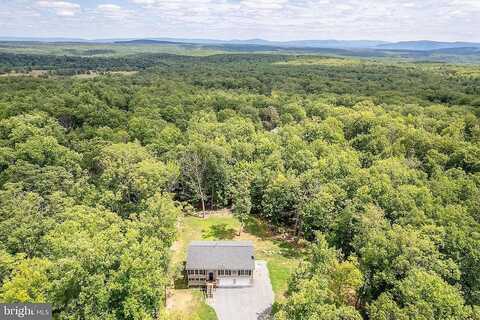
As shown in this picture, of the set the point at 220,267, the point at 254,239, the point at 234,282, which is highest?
the point at 220,267

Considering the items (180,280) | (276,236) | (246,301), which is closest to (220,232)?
(276,236)

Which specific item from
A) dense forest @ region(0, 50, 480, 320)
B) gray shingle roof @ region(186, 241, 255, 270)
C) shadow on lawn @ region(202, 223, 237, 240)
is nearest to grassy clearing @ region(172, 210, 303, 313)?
shadow on lawn @ region(202, 223, 237, 240)

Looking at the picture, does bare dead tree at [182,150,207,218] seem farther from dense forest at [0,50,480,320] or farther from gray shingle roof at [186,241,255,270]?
gray shingle roof at [186,241,255,270]

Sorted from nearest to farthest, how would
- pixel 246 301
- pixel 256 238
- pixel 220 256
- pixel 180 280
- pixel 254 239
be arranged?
pixel 246 301, pixel 220 256, pixel 180 280, pixel 254 239, pixel 256 238

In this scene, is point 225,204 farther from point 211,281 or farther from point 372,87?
point 372,87

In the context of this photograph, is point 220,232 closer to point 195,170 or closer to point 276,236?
point 276,236

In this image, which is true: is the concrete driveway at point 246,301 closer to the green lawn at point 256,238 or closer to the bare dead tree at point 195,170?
the green lawn at point 256,238

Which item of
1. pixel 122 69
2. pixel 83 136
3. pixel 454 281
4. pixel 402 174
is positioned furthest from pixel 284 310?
pixel 122 69
